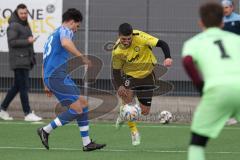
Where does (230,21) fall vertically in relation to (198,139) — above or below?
above

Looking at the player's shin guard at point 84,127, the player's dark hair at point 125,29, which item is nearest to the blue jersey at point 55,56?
the player's shin guard at point 84,127

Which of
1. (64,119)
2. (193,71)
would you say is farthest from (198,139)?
(64,119)

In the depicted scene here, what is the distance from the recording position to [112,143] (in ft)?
40.2

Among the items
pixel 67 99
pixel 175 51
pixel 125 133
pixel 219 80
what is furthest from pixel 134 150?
pixel 175 51

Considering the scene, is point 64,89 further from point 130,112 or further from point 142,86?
point 142,86

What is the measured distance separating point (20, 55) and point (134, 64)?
2899mm

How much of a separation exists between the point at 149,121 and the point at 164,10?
9.22 feet

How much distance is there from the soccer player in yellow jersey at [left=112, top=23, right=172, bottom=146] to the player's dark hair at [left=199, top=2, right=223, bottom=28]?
14.9ft

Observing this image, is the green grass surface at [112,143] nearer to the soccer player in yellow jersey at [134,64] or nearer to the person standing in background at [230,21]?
the soccer player in yellow jersey at [134,64]

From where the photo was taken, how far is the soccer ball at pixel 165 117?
15.1 m

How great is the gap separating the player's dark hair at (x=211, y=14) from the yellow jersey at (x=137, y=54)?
203 inches

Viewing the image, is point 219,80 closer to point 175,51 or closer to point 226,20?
point 226,20

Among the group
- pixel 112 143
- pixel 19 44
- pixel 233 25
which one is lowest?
pixel 112 143

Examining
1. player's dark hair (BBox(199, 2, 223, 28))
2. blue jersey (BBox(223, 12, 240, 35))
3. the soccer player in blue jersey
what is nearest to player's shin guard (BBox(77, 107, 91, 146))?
the soccer player in blue jersey
